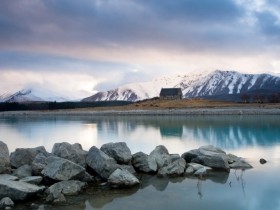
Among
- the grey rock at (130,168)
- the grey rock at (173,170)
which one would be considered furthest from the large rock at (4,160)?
the grey rock at (173,170)

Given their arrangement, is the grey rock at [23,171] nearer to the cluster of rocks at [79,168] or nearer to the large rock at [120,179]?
the cluster of rocks at [79,168]

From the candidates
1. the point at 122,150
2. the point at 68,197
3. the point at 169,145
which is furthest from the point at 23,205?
the point at 169,145

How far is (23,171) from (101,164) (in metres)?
3.22

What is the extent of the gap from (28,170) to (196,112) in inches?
3372

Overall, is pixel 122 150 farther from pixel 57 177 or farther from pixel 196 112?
pixel 196 112

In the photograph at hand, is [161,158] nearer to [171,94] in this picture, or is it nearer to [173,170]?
[173,170]

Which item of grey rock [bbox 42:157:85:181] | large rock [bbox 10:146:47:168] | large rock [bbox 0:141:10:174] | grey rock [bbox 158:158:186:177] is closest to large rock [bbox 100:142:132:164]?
grey rock [bbox 158:158:186:177]

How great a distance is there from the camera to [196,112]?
101 meters

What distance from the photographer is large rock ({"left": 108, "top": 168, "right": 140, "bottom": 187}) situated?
16.4m

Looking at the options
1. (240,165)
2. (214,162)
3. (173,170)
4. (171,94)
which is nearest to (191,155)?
(214,162)

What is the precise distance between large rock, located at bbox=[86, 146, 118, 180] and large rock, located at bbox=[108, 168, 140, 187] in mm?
732

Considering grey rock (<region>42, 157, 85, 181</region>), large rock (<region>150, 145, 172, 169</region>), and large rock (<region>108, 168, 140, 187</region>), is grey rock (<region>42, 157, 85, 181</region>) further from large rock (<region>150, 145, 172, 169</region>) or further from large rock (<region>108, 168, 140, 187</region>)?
large rock (<region>150, 145, 172, 169</region>)

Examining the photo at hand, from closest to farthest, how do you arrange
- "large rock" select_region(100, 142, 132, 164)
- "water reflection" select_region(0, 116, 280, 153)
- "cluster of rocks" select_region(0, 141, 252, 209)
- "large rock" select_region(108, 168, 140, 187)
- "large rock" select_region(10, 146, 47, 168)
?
"cluster of rocks" select_region(0, 141, 252, 209), "large rock" select_region(108, 168, 140, 187), "large rock" select_region(10, 146, 47, 168), "large rock" select_region(100, 142, 132, 164), "water reflection" select_region(0, 116, 280, 153)

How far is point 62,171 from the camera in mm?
16109
